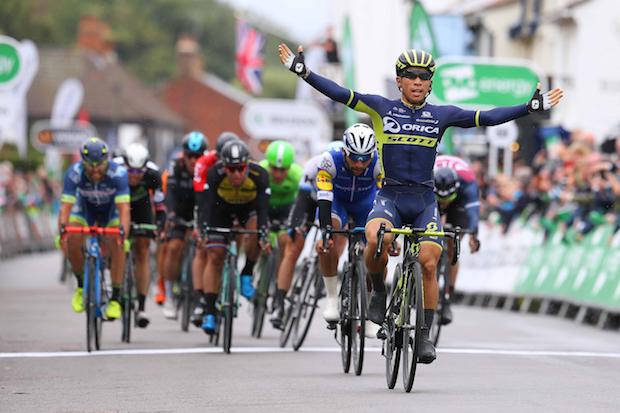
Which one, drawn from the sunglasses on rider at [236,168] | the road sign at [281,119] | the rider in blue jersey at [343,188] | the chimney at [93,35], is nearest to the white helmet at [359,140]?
the rider in blue jersey at [343,188]

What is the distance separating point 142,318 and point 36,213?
30.4 metres

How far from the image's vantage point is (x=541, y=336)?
17078 millimetres

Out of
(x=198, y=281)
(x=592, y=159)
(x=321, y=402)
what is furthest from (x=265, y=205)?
(x=592, y=159)

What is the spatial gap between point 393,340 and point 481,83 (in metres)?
14.8

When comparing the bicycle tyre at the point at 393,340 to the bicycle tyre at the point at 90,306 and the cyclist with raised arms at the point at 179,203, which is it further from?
the cyclist with raised arms at the point at 179,203

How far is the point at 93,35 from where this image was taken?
112250 mm

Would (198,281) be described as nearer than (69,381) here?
No

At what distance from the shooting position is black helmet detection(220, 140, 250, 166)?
14148mm

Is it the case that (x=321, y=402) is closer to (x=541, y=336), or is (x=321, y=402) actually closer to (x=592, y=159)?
(x=541, y=336)

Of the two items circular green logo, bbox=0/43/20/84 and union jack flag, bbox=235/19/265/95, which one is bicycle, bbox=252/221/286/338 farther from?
union jack flag, bbox=235/19/265/95

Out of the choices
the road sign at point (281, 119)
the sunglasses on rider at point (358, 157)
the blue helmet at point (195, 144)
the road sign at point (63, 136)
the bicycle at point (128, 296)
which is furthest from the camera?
the road sign at point (63, 136)

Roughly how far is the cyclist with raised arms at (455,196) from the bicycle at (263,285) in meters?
1.86

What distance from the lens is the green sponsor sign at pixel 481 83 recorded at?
25.0 meters

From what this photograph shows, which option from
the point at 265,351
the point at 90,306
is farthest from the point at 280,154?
the point at 90,306
